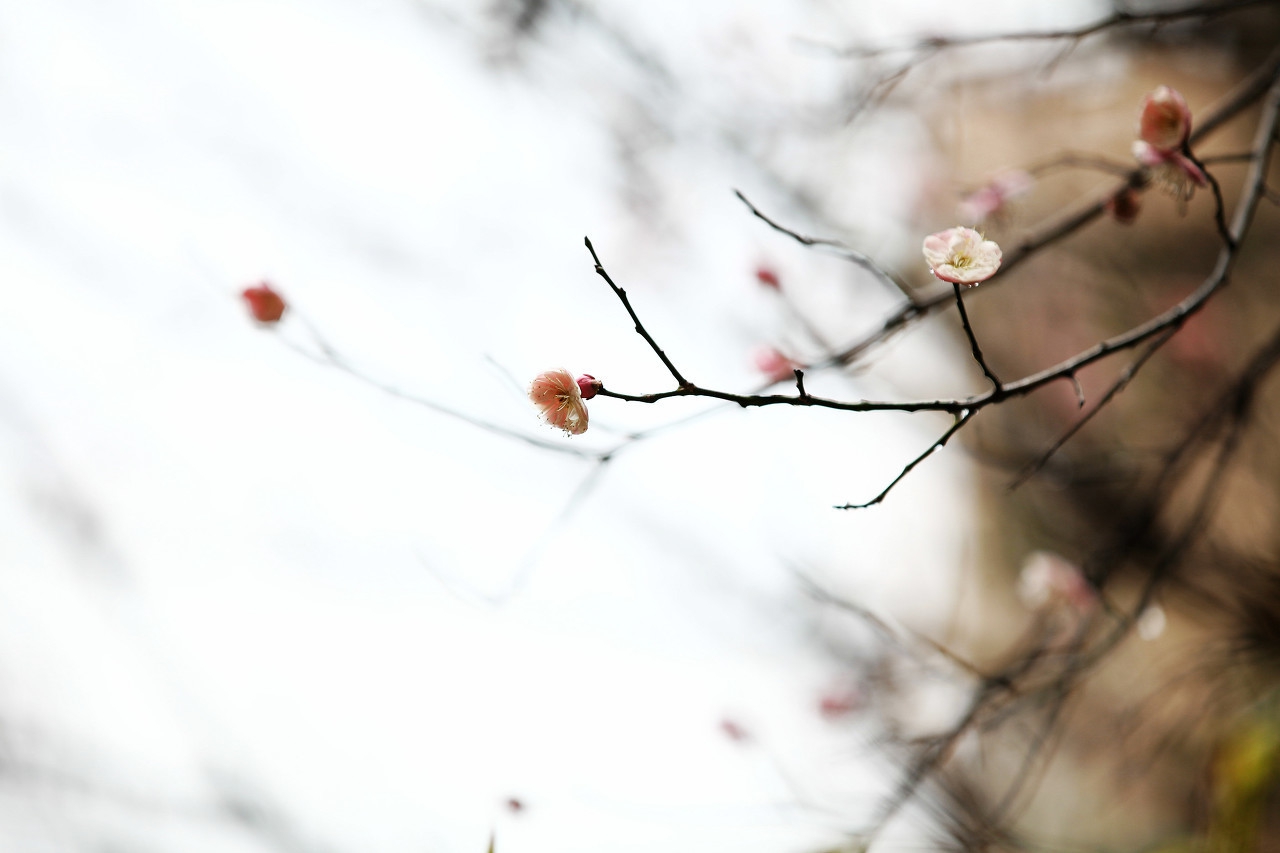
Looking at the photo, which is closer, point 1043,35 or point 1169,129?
point 1169,129

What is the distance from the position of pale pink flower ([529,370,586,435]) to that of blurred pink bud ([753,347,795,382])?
0.23 meters

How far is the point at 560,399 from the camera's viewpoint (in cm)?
41

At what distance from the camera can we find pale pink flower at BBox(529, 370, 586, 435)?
410 mm

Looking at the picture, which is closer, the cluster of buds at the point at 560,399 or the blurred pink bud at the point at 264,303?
the cluster of buds at the point at 560,399

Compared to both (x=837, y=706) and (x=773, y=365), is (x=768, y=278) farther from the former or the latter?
(x=837, y=706)

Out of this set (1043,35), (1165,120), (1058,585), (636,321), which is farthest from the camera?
(1058,585)

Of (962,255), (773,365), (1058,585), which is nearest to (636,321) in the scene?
(962,255)

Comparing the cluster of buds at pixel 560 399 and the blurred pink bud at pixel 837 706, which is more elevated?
the blurred pink bud at pixel 837 706

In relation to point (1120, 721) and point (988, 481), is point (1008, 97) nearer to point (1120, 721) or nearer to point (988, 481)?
point (988, 481)

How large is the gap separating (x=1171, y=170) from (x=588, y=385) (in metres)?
0.47

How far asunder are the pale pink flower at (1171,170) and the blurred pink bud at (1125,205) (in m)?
0.07

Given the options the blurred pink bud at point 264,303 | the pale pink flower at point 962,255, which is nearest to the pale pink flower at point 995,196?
the pale pink flower at point 962,255

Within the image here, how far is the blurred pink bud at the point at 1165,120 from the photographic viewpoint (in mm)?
440

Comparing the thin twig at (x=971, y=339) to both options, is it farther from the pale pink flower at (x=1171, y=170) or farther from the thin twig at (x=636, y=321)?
the pale pink flower at (x=1171, y=170)
